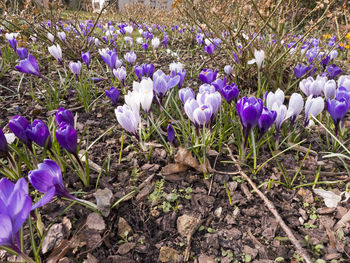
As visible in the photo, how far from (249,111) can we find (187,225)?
24.5 inches

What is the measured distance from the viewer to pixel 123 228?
3.77 ft

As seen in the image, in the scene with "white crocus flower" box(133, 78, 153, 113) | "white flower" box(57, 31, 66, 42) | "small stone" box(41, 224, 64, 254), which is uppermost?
"white crocus flower" box(133, 78, 153, 113)

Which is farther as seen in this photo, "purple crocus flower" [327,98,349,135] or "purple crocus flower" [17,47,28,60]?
"purple crocus flower" [17,47,28,60]

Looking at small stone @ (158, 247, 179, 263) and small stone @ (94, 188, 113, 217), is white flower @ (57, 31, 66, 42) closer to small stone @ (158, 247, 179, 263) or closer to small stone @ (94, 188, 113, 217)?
small stone @ (94, 188, 113, 217)

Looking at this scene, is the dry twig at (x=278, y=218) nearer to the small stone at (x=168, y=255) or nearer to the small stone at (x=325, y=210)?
the small stone at (x=325, y=210)

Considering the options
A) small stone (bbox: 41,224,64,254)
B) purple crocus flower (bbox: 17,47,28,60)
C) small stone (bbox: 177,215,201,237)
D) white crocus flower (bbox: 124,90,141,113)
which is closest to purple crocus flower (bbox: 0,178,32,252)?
small stone (bbox: 41,224,64,254)

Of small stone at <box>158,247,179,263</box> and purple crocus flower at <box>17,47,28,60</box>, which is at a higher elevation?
purple crocus flower at <box>17,47,28,60</box>

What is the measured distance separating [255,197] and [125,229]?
0.67m

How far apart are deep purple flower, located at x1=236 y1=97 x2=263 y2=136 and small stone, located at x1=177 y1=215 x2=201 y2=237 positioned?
54 cm

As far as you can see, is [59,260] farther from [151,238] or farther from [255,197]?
[255,197]

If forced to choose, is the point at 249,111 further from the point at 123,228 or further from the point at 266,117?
the point at 123,228

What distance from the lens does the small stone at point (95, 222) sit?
3.68 feet

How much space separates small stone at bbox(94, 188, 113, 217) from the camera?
118 cm

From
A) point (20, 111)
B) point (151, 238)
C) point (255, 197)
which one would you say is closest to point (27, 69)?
point (20, 111)
